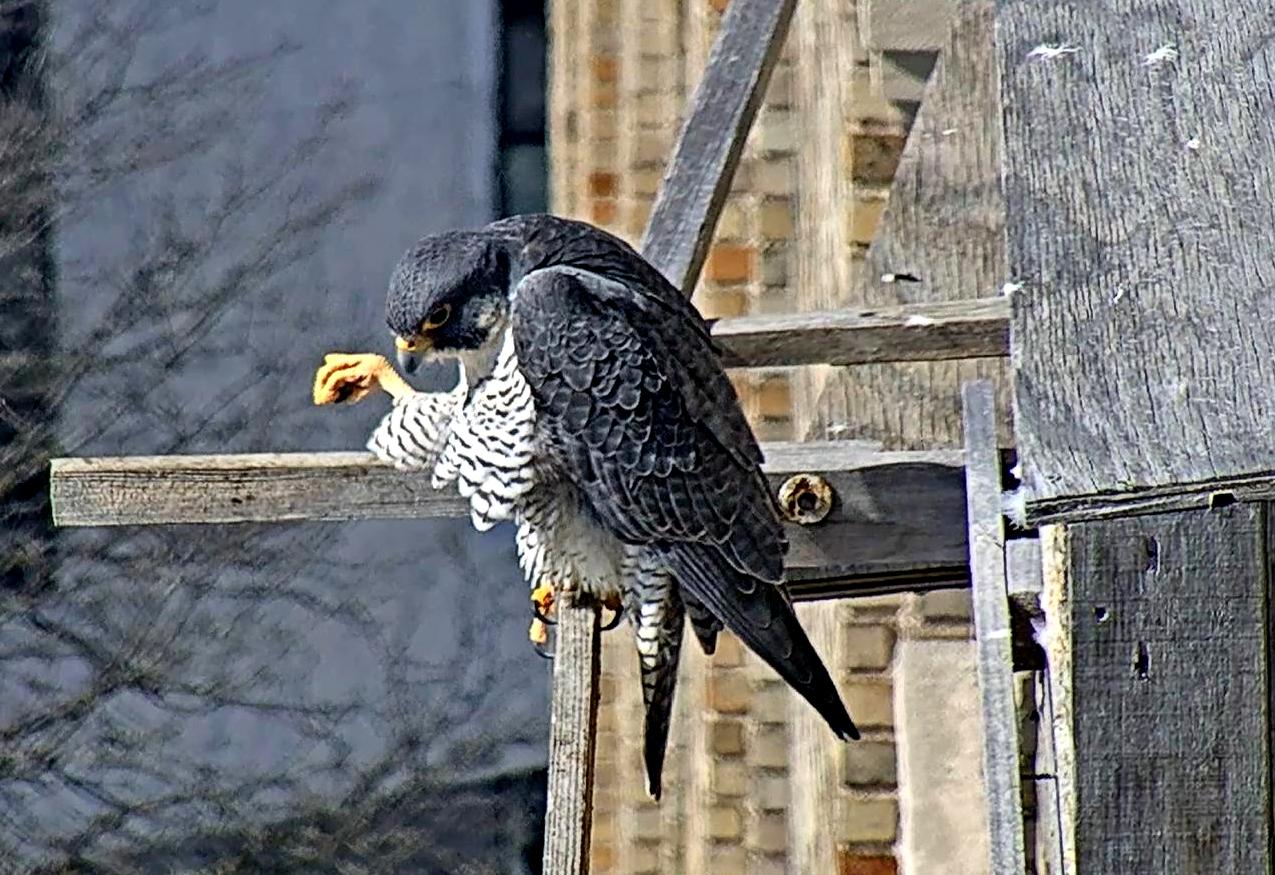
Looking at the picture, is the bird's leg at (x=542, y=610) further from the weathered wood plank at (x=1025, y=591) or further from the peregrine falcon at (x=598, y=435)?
the weathered wood plank at (x=1025, y=591)

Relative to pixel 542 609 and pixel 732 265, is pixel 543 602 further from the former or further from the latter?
pixel 732 265

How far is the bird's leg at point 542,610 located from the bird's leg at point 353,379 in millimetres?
342

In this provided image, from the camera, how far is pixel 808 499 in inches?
91.8

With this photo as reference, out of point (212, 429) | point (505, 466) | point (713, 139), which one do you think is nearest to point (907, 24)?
point (713, 139)

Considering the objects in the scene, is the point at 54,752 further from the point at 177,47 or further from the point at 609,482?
the point at 609,482

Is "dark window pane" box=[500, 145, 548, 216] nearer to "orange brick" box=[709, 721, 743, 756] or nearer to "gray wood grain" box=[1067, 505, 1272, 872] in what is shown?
"orange brick" box=[709, 721, 743, 756]

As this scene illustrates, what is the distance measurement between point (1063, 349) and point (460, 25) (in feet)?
13.0

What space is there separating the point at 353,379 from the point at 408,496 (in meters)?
0.24

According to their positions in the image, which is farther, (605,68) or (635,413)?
(605,68)

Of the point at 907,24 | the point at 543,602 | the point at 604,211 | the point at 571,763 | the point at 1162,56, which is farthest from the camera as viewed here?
the point at 604,211

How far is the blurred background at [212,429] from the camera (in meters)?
4.89

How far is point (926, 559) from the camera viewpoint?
2293 millimetres

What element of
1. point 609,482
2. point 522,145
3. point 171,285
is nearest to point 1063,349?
point 609,482

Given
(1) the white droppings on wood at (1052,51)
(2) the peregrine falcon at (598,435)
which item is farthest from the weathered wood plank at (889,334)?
(1) the white droppings on wood at (1052,51)
